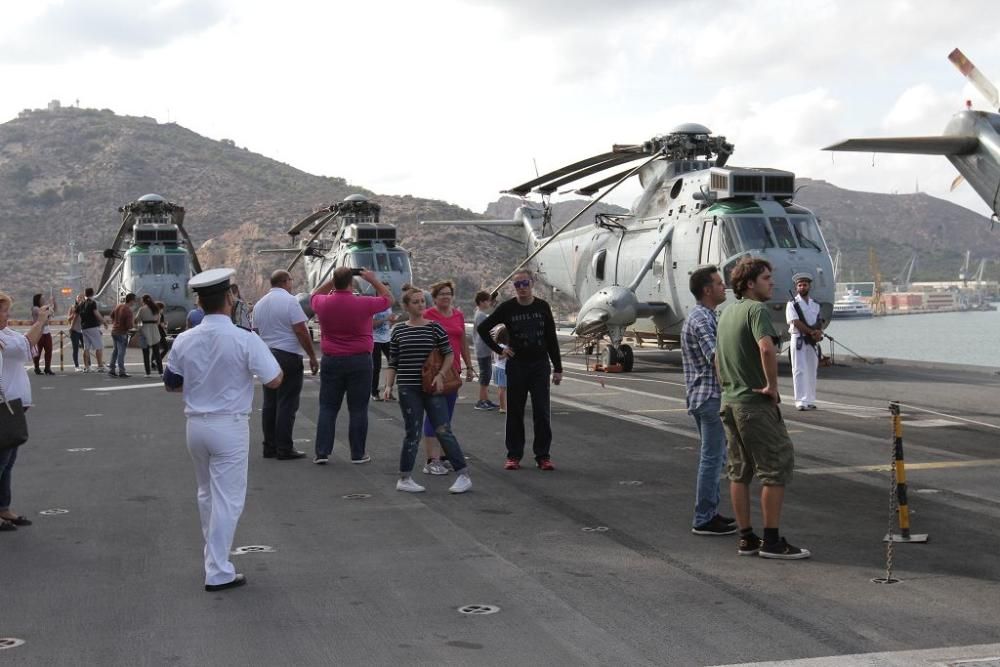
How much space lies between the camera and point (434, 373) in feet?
30.7

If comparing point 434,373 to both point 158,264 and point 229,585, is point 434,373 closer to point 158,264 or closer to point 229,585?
point 229,585

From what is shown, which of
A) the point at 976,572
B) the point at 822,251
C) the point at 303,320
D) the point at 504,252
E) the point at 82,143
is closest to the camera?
the point at 976,572

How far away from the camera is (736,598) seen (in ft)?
19.7

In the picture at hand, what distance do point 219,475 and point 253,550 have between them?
1172mm

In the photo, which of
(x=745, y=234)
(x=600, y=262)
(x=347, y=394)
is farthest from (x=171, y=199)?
(x=347, y=394)

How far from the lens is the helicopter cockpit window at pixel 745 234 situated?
20.3 meters

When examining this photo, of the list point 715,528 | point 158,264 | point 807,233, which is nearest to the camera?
point 715,528

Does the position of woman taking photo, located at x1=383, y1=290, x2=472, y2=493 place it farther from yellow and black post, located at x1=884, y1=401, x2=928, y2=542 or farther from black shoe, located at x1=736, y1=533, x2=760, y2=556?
yellow and black post, located at x1=884, y1=401, x2=928, y2=542

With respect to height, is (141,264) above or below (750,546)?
above

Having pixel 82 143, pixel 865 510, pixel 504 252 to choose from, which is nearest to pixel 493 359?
pixel 865 510

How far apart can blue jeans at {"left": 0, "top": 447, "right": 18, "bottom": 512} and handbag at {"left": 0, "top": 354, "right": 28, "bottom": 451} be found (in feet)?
0.32

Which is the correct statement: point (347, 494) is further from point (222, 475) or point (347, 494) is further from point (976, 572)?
point (976, 572)

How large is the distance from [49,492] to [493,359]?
8.26 m

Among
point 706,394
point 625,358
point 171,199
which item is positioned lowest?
point 625,358
